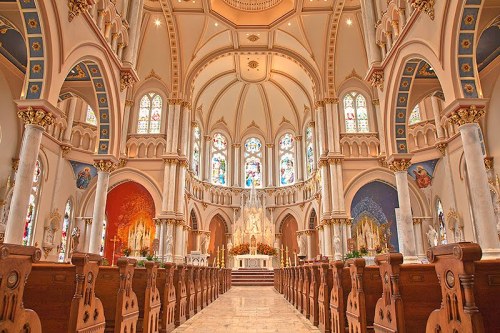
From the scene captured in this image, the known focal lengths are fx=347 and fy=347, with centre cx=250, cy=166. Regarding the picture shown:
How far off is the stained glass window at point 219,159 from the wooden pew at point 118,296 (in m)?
25.0

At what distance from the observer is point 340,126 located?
2291cm

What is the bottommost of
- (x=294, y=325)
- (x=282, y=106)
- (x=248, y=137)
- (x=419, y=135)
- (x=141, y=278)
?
(x=294, y=325)

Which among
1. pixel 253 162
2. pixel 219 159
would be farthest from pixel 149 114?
pixel 253 162

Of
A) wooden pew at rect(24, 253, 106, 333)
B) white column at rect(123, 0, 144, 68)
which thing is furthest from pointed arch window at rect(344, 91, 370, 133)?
wooden pew at rect(24, 253, 106, 333)

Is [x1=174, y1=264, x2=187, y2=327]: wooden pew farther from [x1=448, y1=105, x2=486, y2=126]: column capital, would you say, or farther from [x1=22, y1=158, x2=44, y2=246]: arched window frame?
[x1=22, y1=158, x2=44, y2=246]: arched window frame

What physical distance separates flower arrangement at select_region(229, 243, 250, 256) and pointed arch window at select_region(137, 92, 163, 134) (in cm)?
1029

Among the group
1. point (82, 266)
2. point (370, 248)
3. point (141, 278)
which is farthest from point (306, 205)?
point (82, 266)

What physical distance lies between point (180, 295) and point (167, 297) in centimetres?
94

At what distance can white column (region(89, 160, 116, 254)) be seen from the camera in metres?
12.6

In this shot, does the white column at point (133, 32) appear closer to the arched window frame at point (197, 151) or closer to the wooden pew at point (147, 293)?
the wooden pew at point (147, 293)

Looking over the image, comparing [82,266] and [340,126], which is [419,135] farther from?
[82,266]

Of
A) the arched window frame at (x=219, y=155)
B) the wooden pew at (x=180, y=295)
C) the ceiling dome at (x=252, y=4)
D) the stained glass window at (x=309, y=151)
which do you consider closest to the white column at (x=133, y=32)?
the ceiling dome at (x=252, y=4)

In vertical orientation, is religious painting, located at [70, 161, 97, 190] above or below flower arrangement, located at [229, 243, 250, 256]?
above

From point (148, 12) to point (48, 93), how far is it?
15.0 m
